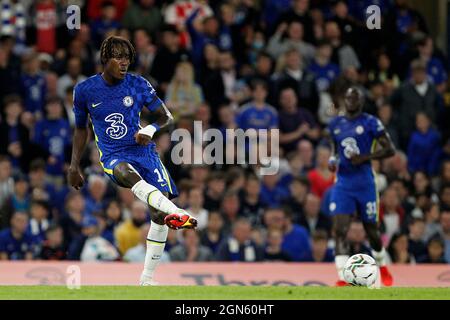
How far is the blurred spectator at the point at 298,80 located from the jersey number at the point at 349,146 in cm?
517

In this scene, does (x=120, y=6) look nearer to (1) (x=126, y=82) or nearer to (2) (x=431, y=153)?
(2) (x=431, y=153)

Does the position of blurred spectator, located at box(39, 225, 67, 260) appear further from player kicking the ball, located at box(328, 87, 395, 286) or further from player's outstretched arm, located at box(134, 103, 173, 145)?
player's outstretched arm, located at box(134, 103, 173, 145)

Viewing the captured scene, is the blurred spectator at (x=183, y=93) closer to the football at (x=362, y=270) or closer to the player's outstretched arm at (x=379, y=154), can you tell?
the player's outstretched arm at (x=379, y=154)

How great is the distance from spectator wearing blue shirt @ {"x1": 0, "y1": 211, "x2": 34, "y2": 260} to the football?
565 centimetres

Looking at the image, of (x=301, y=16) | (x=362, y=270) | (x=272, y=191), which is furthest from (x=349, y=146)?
(x=301, y=16)

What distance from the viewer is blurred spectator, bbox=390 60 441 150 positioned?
20750mm

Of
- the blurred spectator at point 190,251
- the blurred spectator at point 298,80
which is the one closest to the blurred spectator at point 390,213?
the blurred spectator at point 298,80

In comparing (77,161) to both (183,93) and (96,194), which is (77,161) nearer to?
(96,194)

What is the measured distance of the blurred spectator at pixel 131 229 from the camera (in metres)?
17.6

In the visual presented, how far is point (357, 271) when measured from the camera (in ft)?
42.9

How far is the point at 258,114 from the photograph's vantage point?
19.7m

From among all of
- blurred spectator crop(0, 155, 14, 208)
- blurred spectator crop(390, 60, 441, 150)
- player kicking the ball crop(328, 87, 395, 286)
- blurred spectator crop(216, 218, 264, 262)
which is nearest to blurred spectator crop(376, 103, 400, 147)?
blurred spectator crop(390, 60, 441, 150)

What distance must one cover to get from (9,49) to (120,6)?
7.75 ft
